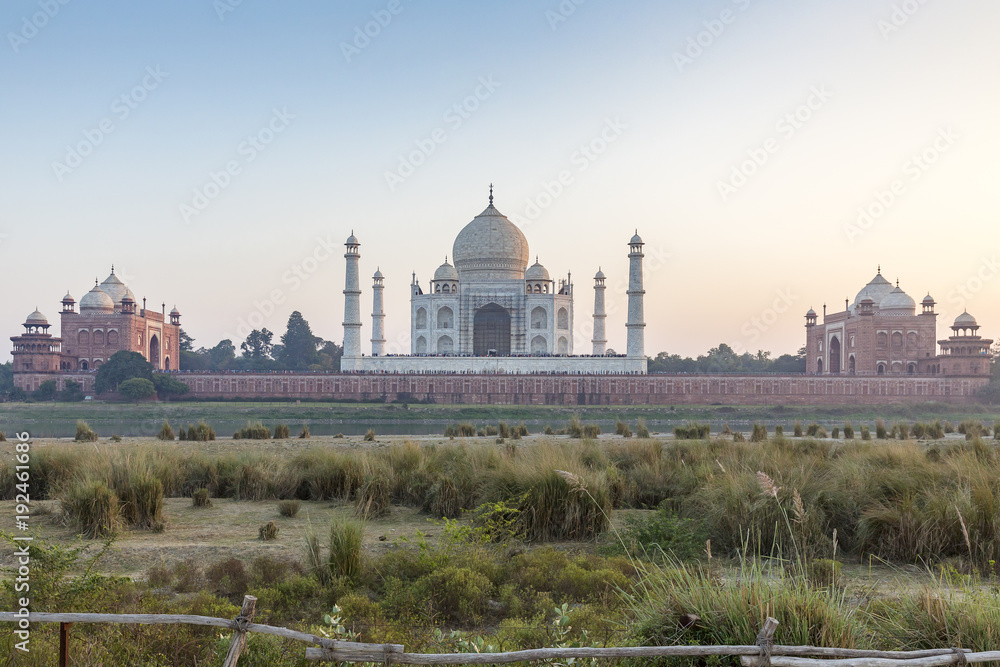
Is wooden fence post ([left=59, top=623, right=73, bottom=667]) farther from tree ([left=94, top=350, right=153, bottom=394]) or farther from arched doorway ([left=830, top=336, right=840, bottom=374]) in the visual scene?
arched doorway ([left=830, top=336, right=840, bottom=374])

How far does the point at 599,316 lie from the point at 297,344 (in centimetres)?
2972

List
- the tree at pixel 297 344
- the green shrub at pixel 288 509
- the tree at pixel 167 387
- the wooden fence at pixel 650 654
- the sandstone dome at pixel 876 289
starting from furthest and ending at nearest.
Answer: the tree at pixel 297 344
the sandstone dome at pixel 876 289
the tree at pixel 167 387
the green shrub at pixel 288 509
the wooden fence at pixel 650 654

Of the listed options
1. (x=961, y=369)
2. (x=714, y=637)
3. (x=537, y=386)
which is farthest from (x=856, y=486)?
(x=961, y=369)

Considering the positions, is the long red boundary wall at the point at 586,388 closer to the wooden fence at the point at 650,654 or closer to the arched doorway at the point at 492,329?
the arched doorway at the point at 492,329

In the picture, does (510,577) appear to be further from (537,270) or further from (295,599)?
(537,270)

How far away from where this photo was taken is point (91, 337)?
4975 cm

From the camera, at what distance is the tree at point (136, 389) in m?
39.9

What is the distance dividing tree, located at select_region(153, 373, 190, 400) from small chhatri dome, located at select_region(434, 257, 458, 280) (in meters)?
18.3

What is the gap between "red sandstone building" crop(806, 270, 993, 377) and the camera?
45.5 metres

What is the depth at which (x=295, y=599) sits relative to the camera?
16.5 ft

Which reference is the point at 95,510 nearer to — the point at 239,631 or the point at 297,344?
the point at 239,631

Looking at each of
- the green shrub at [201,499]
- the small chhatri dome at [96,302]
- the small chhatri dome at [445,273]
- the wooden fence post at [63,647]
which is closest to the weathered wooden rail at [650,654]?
the wooden fence post at [63,647]

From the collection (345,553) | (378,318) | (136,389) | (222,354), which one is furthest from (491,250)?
(345,553)

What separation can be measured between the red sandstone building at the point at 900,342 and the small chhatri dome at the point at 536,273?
1858 centimetres
